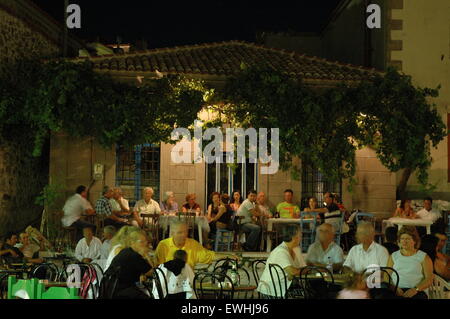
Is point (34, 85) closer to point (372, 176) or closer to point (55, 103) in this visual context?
point (55, 103)

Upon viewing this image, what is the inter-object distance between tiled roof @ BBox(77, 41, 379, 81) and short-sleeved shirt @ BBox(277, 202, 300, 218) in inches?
101

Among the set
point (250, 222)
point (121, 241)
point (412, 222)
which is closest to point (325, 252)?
point (121, 241)

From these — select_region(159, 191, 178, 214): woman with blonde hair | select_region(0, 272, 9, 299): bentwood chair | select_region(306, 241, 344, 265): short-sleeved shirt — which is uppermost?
select_region(159, 191, 178, 214): woman with blonde hair

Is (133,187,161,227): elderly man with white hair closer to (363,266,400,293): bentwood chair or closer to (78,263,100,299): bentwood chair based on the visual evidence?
(78,263,100,299): bentwood chair

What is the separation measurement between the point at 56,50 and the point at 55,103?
192 inches

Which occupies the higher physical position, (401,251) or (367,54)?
(367,54)

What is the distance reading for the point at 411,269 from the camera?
718 centimetres

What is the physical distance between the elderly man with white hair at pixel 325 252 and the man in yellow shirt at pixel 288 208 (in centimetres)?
493

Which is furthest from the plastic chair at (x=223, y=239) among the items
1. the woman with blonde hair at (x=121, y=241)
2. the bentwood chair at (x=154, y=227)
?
the woman with blonde hair at (x=121, y=241)

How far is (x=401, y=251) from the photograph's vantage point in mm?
7328

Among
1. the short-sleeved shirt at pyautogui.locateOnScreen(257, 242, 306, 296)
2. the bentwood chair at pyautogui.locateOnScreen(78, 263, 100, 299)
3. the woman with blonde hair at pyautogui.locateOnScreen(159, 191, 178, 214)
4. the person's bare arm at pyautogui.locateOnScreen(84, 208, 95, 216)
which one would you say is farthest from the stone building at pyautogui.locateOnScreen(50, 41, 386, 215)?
the bentwood chair at pyautogui.locateOnScreen(78, 263, 100, 299)

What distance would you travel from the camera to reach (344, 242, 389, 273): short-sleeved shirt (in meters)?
7.46

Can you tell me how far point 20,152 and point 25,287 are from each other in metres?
9.27
